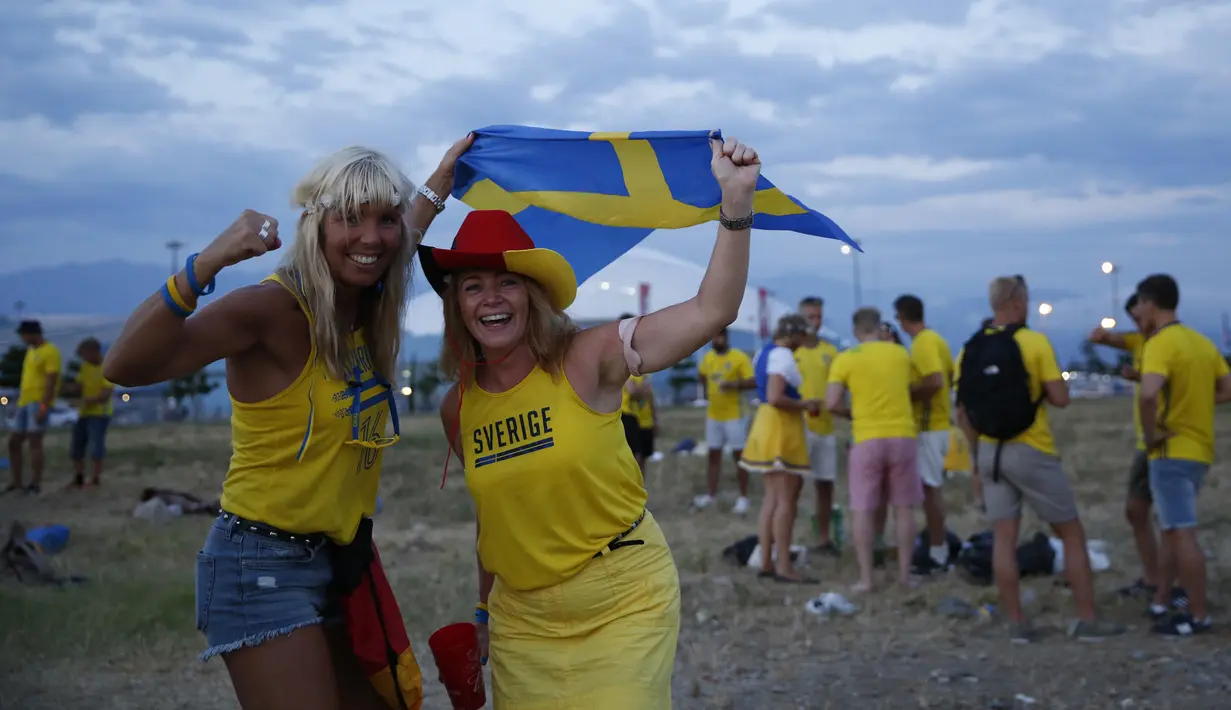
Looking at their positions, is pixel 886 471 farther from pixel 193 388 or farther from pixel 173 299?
pixel 193 388

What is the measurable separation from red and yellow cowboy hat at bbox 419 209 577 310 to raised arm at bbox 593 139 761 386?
0.99 feet

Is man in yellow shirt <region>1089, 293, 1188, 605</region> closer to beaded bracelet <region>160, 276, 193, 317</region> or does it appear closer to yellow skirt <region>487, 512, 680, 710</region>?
yellow skirt <region>487, 512, 680, 710</region>

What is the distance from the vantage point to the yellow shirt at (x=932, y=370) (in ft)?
28.8

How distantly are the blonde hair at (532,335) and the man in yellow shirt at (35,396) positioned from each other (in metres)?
11.9

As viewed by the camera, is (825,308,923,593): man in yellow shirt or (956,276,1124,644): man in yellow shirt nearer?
(956,276,1124,644): man in yellow shirt

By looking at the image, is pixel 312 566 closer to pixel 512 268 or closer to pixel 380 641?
pixel 380 641

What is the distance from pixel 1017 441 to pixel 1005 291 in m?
0.96

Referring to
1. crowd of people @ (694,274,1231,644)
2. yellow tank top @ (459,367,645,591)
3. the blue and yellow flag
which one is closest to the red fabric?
yellow tank top @ (459,367,645,591)

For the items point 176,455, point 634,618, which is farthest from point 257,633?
point 176,455

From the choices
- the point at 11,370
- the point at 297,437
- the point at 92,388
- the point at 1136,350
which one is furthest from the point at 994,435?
the point at 11,370

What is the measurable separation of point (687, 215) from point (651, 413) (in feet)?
29.9

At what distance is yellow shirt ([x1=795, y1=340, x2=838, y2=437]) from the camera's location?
29.7 ft

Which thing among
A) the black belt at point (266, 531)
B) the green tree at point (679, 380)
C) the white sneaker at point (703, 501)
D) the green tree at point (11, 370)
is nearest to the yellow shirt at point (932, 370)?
the white sneaker at point (703, 501)

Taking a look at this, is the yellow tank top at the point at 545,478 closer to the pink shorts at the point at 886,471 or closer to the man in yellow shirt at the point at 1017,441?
the man in yellow shirt at the point at 1017,441
